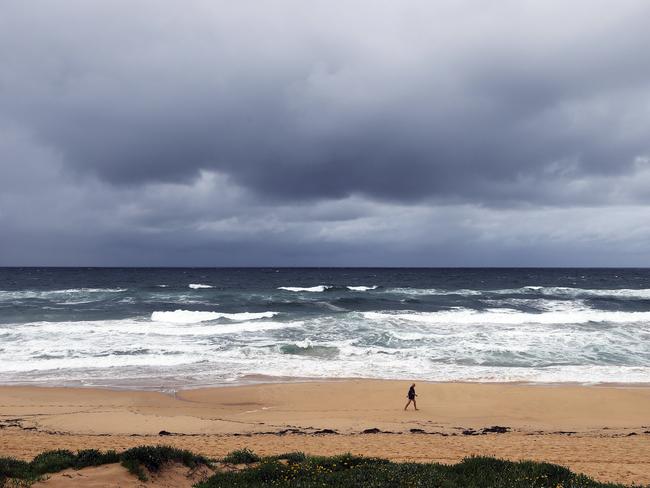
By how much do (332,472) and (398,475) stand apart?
107cm

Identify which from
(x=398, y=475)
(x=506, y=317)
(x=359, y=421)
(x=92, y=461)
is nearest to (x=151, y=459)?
(x=92, y=461)

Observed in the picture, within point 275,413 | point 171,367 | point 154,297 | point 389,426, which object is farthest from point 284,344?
point 154,297

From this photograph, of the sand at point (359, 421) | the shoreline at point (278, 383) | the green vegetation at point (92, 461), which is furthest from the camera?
the shoreline at point (278, 383)

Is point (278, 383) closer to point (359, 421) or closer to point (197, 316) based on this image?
point (359, 421)

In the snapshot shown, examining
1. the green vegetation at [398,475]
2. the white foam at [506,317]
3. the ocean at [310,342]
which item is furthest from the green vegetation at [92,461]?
the white foam at [506,317]

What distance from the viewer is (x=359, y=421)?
13.9m

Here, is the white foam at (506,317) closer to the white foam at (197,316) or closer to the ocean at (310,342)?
the ocean at (310,342)

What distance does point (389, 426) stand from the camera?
13430 millimetres

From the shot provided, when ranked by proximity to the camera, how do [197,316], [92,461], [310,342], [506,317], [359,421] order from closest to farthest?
[92,461], [359,421], [310,342], [506,317], [197,316]

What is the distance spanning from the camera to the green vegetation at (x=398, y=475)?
714 cm

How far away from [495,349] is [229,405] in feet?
49.3

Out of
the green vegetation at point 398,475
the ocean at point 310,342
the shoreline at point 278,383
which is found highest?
the green vegetation at point 398,475

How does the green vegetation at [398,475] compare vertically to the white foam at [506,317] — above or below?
above

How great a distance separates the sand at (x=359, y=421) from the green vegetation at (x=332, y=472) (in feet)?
7.19
